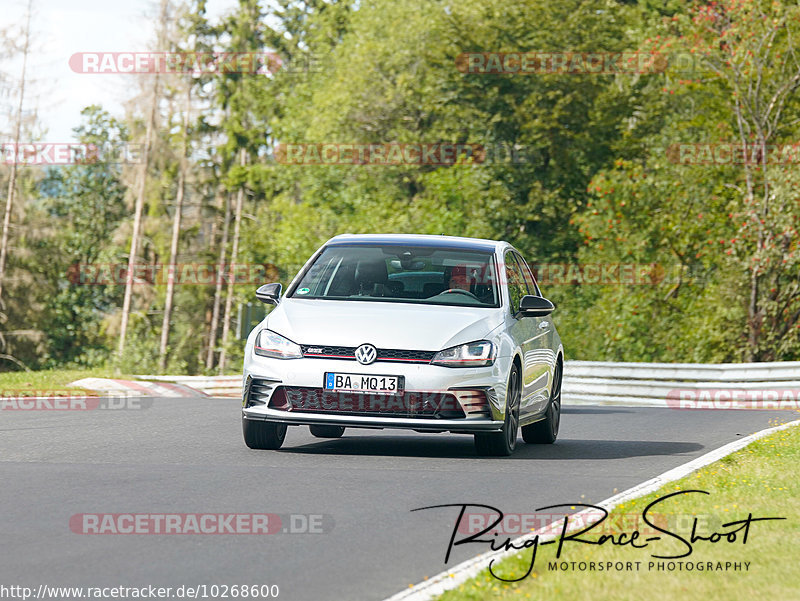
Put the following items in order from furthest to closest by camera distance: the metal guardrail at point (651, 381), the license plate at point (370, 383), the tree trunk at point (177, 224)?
the tree trunk at point (177, 224) < the metal guardrail at point (651, 381) < the license plate at point (370, 383)

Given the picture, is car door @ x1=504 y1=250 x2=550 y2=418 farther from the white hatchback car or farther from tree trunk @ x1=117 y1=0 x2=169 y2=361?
tree trunk @ x1=117 y1=0 x2=169 y2=361

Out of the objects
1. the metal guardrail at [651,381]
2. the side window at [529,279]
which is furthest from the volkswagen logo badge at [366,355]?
the metal guardrail at [651,381]

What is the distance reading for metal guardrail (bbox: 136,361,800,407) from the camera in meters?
25.2

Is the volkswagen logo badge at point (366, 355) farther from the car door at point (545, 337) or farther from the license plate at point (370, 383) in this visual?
the car door at point (545, 337)

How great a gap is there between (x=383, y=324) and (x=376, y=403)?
64cm

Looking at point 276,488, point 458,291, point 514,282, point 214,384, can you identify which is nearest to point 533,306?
point 458,291

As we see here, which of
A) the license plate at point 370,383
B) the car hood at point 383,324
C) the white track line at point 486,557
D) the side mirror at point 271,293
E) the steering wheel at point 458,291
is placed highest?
the steering wheel at point 458,291

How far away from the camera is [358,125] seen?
50531mm

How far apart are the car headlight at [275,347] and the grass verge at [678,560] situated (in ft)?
10.6

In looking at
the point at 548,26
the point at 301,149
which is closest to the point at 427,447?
the point at 548,26

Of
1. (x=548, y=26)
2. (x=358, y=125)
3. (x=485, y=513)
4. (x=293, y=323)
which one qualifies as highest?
(x=548, y=26)

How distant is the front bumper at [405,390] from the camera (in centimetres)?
1089

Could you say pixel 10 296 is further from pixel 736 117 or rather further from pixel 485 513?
pixel 485 513

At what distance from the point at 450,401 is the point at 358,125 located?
4020cm
